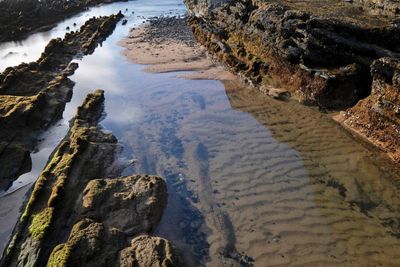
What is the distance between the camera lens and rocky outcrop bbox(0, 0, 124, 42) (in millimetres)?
35759

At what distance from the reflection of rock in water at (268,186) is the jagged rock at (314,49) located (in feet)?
5.18

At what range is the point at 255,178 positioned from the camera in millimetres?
12906

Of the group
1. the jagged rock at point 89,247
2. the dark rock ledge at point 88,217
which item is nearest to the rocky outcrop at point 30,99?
the dark rock ledge at point 88,217

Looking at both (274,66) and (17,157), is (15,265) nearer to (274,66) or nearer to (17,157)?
(17,157)

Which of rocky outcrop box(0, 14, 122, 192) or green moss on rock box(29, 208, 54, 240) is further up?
rocky outcrop box(0, 14, 122, 192)

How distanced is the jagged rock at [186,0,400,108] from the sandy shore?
148 centimetres

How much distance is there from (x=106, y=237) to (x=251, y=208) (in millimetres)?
4327

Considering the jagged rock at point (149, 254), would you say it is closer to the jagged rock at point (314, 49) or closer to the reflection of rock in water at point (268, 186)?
the reflection of rock in water at point (268, 186)

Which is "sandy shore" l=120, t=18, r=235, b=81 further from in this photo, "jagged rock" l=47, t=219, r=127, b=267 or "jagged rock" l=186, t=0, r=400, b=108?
"jagged rock" l=47, t=219, r=127, b=267

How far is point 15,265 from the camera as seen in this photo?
961 cm

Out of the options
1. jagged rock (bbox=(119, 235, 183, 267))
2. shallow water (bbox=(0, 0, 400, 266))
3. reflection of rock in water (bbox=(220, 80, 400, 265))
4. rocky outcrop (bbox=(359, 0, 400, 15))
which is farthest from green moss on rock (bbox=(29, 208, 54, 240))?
rocky outcrop (bbox=(359, 0, 400, 15))

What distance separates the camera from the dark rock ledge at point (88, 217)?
915 centimetres

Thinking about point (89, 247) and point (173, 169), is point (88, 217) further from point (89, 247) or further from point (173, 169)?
point (173, 169)

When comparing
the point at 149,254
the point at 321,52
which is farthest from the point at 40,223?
the point at 321,52
